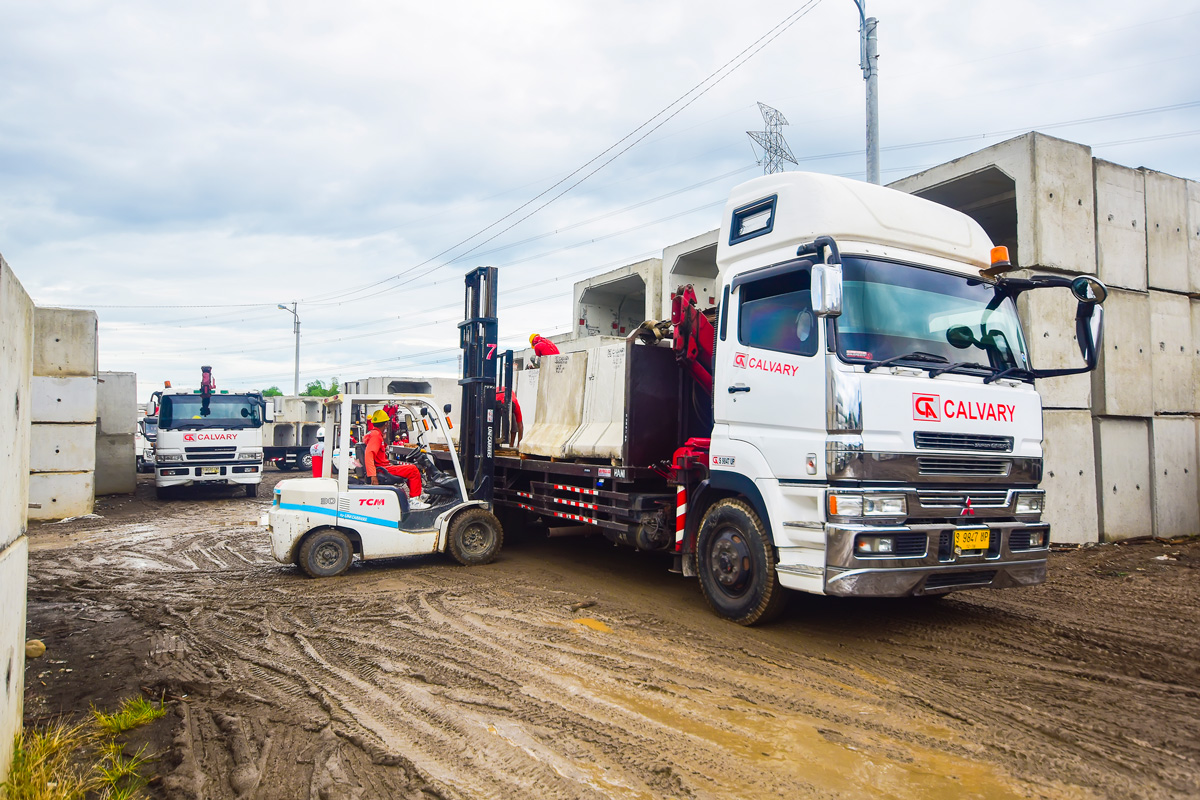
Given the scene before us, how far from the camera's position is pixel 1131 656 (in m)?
5.02

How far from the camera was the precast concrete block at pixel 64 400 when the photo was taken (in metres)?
13.9

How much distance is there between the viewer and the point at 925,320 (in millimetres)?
5367

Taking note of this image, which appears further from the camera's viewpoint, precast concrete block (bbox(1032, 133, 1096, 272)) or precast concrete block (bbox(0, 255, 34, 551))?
precast concrete block (bbox(1032, 133, 1096, 272))

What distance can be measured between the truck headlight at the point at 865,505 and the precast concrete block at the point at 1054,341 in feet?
19.2

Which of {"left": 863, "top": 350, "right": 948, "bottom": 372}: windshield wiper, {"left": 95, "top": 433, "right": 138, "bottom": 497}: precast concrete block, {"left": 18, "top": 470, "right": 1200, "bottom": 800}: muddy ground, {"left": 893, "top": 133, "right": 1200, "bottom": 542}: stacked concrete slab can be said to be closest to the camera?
{"left": 18, "top": 470, "right": 1200, "bottom": 800}: muddy ground

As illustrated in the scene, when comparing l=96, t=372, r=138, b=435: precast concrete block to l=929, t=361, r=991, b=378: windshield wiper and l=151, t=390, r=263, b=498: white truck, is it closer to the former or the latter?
l=151, t=390, r=263, b=498: white truck

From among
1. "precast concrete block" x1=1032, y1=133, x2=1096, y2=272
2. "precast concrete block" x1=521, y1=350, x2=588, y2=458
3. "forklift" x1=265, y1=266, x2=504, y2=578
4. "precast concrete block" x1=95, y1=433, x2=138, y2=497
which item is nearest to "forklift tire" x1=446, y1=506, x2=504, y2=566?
"forklift" x1=265, y1=266, x2=504, y2=578

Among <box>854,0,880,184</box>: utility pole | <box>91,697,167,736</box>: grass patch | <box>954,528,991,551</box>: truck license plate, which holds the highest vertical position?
<box>854,0,880,184</box>: utility pole

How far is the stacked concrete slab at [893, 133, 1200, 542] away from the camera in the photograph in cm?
961

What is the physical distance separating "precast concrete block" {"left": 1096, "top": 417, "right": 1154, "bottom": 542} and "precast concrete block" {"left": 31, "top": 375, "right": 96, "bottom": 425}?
680 inches

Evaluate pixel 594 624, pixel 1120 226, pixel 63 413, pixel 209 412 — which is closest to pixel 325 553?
pixel 594 624

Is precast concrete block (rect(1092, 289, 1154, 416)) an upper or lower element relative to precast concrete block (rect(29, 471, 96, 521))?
upper

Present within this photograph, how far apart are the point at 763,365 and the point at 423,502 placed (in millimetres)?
4920

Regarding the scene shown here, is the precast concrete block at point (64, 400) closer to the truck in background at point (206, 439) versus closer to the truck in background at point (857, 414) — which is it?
the truck in background at point (206, 439)
